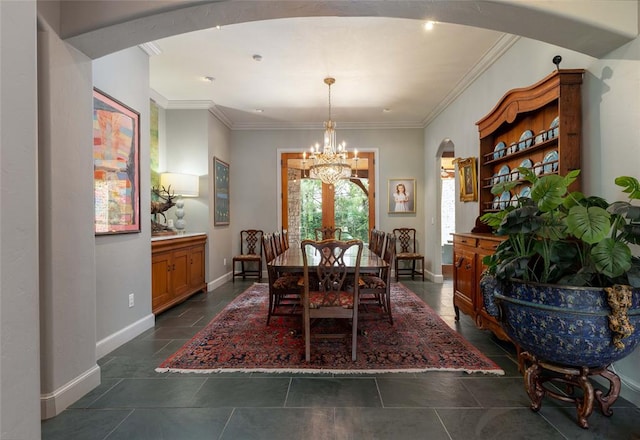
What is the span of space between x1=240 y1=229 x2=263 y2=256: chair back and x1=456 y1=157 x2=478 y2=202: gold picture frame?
12.1ft

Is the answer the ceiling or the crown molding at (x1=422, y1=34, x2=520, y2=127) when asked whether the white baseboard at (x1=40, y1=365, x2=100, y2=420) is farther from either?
the crown molding at (x1=422, y1=34, x2=520, y2=127)

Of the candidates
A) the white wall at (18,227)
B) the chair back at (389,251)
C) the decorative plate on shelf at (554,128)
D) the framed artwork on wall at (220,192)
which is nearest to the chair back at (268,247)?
the chair back at (389,251)

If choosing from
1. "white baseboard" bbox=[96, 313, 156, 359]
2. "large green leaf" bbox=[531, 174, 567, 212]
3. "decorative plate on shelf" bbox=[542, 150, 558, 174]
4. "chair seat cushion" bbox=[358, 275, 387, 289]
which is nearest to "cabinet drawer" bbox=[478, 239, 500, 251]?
"decorative plate on shelf" bbox=[542, 150, 558, 174]

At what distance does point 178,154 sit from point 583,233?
16.6 feet

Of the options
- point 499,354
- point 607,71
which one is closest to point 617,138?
point 607,71

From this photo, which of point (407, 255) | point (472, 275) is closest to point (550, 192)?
point (472, 275)

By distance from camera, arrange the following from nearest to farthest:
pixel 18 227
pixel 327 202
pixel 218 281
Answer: pixel 18 227 < pixel 218 281 < pixel 327 202

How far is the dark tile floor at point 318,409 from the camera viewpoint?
1646 millimetres

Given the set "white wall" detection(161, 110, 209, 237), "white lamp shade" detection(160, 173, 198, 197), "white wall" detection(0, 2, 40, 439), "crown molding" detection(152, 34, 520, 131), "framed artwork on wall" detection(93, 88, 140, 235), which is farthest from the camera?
"white wall" detection(161, 110, 209, 237)

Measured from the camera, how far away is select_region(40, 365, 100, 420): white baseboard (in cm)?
178

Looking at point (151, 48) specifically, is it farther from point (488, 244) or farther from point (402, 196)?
point (402, 196)

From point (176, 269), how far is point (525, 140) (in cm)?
410

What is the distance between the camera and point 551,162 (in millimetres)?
2291

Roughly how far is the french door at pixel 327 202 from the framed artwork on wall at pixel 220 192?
3.70 ft
